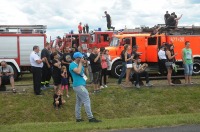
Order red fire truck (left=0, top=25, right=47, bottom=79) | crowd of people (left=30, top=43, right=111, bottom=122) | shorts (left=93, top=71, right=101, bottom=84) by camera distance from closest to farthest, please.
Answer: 1. crowd of people (left=30, top=43, right=111, bottom=122)
2. shorts (left=93, top=71, right=101, bottom=84)
3. red fire truck (left=0, top=25, right=47, bottom=79)

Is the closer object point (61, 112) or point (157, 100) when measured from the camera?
point (61, 112)

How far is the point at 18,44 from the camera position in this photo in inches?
831

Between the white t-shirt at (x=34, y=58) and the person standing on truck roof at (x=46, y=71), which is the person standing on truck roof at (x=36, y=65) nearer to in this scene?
the white t-shirt at (x=34, y=58)

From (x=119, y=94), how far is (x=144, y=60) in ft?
20.9

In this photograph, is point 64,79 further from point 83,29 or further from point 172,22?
point 83,29

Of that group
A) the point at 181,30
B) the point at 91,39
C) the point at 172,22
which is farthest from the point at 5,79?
the point at 91,39

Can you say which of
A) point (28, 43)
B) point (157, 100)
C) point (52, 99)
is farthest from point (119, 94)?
point (28, 43)

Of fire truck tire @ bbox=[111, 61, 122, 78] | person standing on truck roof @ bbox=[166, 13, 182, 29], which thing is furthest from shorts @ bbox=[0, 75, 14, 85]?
person standing on truck roof @ bbox=[166, 13, 182, 29]

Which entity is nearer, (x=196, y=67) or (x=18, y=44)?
(x=18, y=44)

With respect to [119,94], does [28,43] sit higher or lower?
higher

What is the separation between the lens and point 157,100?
51.6ft

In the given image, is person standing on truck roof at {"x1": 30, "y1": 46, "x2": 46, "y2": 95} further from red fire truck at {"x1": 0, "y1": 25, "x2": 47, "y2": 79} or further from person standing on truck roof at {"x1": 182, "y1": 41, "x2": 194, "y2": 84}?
person standing on truck roof at {"x1": 182, "y1": 41, "x2": 194, "y2": 84}

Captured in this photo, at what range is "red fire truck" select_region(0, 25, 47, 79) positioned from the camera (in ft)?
68.2

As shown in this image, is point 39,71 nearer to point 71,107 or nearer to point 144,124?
point 71,107
